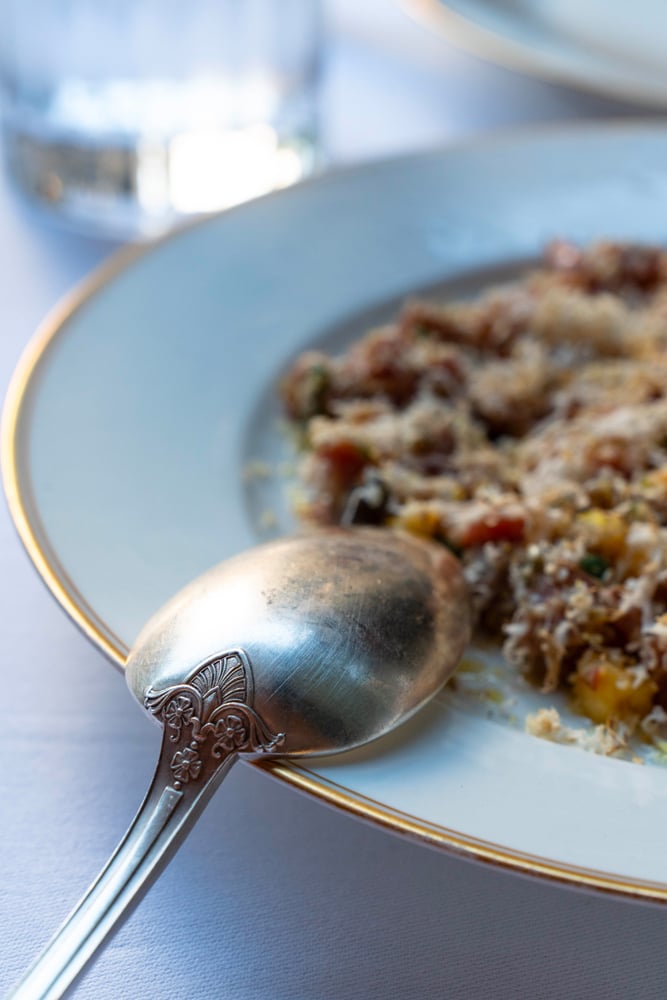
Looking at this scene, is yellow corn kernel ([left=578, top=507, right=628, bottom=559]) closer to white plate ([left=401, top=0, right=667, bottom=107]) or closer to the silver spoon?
the silver spoon

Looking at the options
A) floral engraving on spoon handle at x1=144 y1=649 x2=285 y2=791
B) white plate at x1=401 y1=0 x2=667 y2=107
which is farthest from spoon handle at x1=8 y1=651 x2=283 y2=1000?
white plate at x1=401 y1=0 x2=667 y2=107

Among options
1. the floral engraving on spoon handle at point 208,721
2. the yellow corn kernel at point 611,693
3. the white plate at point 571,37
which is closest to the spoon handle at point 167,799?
the floral engraving on spoon handle at point 208,721

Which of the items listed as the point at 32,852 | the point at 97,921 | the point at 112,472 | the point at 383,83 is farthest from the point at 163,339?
the point at 383,83

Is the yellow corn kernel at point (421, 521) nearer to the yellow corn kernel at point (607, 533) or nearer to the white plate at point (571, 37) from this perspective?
the yellow corn kernel at point (607, 533)

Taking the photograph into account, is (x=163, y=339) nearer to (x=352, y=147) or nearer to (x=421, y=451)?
(x=421, y=451)

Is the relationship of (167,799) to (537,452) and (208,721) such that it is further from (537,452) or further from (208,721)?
(537,452)
